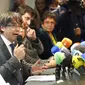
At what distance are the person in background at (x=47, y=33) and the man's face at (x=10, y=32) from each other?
1165 millimetres

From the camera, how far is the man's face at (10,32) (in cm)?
203

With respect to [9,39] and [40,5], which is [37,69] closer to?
[9,39]

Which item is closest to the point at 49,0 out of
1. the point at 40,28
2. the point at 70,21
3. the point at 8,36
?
the point at 70,21

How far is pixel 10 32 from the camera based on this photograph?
2023 mm

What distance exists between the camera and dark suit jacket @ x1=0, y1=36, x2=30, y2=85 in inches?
72.8

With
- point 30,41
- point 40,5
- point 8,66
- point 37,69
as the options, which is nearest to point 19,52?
point 8,66

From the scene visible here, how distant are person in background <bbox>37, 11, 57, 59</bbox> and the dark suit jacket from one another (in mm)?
1192

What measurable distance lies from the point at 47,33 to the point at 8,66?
4.76ft

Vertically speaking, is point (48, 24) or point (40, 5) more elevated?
point (40, 5)

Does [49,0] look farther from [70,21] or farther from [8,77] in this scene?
[8,77]

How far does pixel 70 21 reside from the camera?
369 centimetres

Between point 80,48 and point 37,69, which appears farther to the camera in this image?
point 37,69

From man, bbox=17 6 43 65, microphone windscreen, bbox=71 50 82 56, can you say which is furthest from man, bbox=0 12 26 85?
man, bbox=17 6 43 65

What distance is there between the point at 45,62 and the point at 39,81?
0.53 metres
